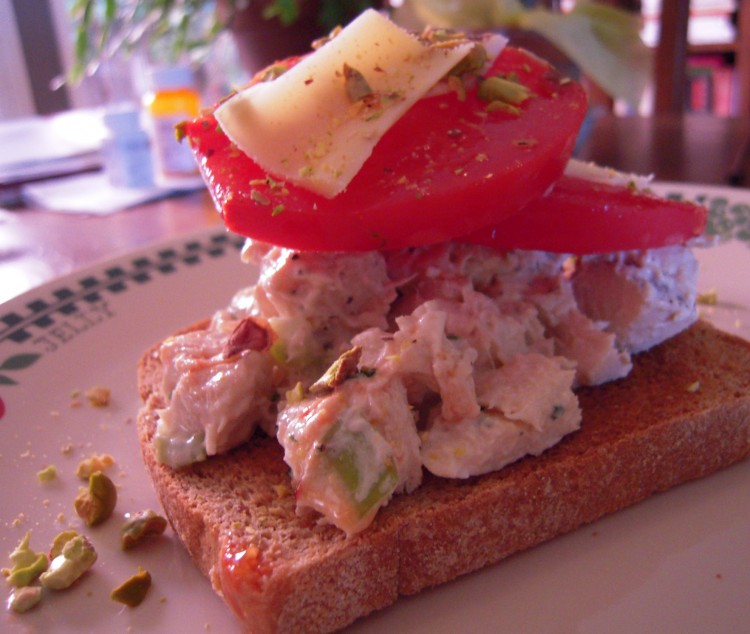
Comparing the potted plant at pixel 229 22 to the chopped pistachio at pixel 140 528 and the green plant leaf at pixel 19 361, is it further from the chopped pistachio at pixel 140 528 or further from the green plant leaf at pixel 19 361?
the chopped pistachio at pixel 140 528

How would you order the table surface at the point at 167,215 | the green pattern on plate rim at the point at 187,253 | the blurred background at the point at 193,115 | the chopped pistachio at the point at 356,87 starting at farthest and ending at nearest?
1. the blurred background at the point at 193,115
2. the table surface at the point at 167,215
3. the green pattern on plate rim at the point at 187,253
4. the chopped pistachio at the point at 356,87

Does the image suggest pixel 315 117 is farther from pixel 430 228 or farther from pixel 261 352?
pixel 261 352

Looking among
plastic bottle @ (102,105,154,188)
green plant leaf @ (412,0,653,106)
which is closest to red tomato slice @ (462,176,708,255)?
green plant leaf @ (412,0,653,106)

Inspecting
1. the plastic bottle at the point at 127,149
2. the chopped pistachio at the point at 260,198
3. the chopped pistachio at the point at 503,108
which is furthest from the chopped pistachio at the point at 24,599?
the plastic bottle at the point at 127,149

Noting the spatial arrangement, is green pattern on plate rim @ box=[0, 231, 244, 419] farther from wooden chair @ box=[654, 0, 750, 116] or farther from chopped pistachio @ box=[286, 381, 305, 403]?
wooden chair @ box=[654, 0, 750, 116]

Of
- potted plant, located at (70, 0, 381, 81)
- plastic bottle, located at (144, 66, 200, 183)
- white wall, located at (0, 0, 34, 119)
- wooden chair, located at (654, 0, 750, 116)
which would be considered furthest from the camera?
white wall, located at (0, 0, 34, 119)
